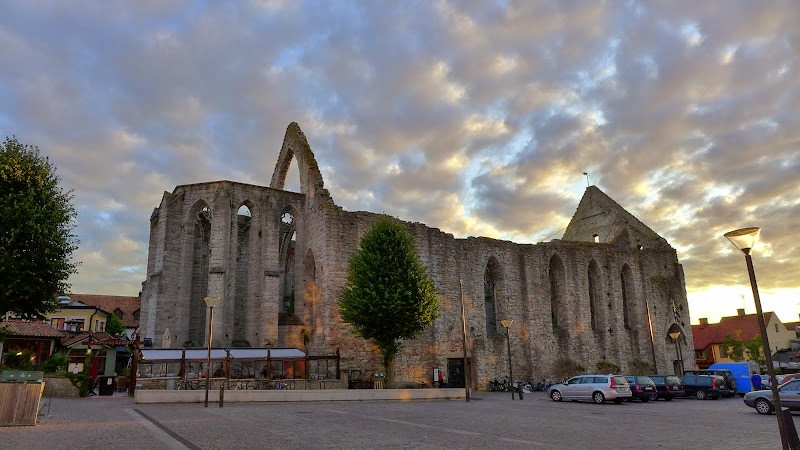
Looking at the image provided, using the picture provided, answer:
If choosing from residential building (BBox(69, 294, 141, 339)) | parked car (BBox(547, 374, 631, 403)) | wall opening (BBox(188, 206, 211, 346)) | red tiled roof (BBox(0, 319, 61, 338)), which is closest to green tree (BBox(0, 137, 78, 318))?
wall opening (BBox(188, 206, 211, 346))

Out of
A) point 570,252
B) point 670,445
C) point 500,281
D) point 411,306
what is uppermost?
point 570,252

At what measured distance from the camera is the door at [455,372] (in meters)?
34.5

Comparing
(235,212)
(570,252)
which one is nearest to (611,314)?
(570,252)

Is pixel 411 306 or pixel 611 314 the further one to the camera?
pixel 611 314

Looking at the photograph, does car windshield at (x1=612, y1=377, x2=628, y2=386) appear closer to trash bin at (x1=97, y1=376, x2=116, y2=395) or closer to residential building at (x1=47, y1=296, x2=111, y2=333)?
trash bin at (x1=97, y1=376, x2=116, y2=395)

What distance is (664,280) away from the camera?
155ft

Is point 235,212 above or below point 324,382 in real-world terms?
above

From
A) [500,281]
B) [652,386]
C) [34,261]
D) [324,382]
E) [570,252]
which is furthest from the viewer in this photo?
[570,252]

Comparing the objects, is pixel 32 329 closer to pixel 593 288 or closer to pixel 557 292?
pixel 557 292

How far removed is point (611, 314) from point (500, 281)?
11.1 metres

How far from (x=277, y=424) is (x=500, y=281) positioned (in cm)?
2742

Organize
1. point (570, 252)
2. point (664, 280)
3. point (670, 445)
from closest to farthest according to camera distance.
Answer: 1. point (670, 445)
2. point (570, 252)
3. point (664, 280)

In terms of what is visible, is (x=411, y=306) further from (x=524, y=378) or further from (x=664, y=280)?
(x=664, y=280)

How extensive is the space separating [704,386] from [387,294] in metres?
16.9
